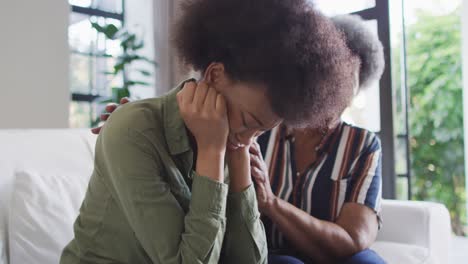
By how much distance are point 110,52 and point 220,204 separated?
3236mm

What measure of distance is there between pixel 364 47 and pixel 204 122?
0.85 meters

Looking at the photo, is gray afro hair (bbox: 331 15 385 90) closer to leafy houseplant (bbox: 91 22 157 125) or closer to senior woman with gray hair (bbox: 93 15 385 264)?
senior woman with gray hair (bbox: 93 15 385 264)

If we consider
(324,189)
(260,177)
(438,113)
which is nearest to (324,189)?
(324,189)

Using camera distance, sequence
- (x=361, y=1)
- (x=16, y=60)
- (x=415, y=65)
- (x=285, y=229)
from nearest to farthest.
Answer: (x=285, y=229)
(x=361, y=1)
(x=16, y=60)
(x=415, y=65)

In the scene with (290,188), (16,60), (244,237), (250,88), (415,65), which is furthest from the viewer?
(415,65)

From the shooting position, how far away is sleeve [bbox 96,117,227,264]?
2.71 feet

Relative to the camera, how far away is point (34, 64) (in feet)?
10.8

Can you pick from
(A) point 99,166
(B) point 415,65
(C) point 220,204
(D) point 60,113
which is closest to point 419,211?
(C) point 220,204

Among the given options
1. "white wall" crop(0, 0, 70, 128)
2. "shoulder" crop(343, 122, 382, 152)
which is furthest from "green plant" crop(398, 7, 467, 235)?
"shoulder" crop(343, 122, 382, 152)

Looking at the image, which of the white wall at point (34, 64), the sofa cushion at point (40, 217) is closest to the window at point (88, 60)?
the white wall at point (34, 64)

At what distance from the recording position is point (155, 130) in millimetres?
900

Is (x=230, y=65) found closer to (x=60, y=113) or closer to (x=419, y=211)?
(x=419, y=211)

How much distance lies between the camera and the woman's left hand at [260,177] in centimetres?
119

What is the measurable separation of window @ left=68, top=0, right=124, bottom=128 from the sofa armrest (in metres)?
2.51
